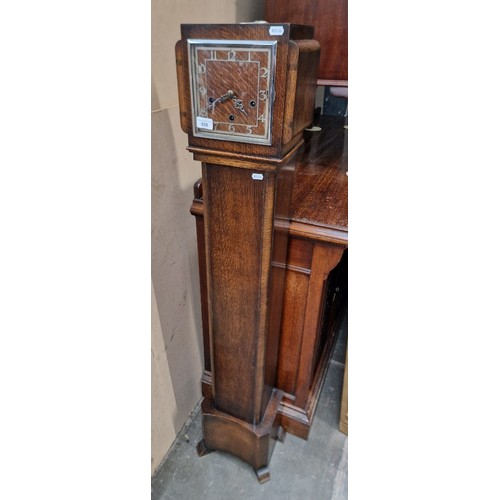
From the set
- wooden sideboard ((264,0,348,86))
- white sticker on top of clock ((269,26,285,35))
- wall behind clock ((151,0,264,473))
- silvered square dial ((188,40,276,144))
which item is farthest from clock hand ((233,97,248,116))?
wooden sideboard ((264,0,348,86))

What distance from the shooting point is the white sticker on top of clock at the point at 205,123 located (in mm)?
690

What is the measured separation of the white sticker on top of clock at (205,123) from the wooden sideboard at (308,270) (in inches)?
12.6

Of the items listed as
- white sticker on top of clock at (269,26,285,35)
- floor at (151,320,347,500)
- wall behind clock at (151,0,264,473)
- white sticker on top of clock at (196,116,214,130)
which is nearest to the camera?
white sticker on top of clock at (269,26,285,35)

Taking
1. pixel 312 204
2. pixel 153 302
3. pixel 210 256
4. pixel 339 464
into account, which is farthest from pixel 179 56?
pixel 339 464

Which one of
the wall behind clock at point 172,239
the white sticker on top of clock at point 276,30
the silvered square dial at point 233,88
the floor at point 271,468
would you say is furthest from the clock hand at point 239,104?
the floor at point 271,468

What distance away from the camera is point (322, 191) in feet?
3.67

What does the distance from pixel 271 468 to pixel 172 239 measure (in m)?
0.89

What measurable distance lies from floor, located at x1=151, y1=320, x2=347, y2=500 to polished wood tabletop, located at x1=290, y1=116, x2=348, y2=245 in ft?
2.86

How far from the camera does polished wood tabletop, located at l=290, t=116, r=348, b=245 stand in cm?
95

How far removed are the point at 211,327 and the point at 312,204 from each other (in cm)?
45

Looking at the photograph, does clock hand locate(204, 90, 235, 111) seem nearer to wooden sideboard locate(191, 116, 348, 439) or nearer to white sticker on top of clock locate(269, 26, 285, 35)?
white sticker on top of clock locate(269, 26, 285, 35)

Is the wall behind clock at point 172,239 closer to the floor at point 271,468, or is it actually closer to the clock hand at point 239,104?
the floor at point 271,468

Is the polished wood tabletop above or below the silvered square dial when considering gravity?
below

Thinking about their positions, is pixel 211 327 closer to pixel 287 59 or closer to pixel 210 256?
pixel 210 256
